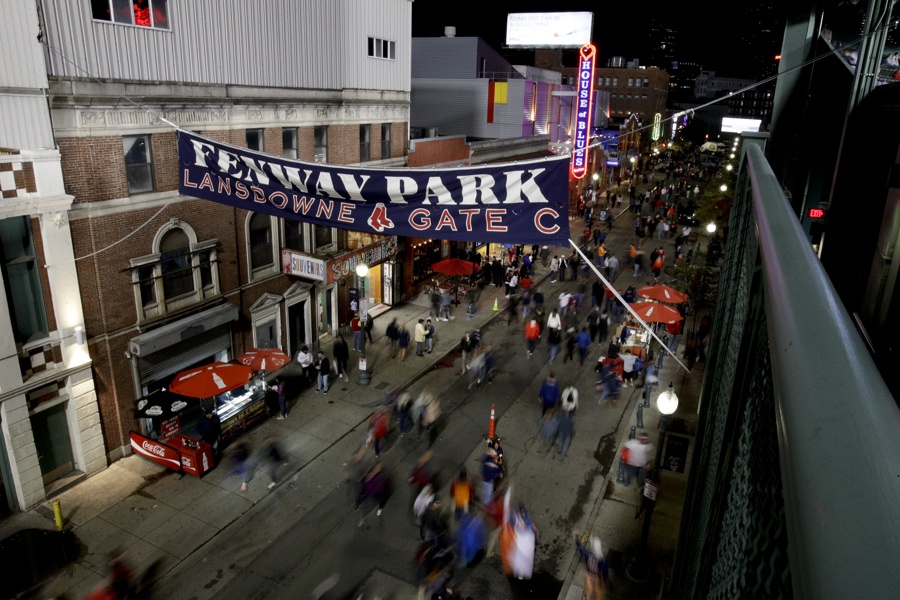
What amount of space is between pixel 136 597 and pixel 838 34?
1995cm

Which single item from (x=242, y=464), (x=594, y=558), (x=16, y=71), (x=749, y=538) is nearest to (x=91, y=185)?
(x=16, y=71)

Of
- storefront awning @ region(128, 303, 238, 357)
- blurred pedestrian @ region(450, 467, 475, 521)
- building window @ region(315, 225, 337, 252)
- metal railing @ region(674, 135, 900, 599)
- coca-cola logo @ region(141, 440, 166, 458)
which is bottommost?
coca-cola logo @ region(141, 440, 166, 458)

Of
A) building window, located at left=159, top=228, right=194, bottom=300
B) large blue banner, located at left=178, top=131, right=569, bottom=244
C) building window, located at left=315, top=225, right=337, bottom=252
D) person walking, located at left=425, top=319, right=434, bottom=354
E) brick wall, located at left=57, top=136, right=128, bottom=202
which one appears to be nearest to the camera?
large blue banner, located at left=178, top=131, right=569, bottom=244

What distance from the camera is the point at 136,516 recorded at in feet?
50.3

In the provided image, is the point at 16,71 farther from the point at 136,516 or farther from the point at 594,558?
the point at 594,558

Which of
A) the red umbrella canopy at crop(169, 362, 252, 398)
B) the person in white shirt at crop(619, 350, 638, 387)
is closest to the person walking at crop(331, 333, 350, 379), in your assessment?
the red umbrella canopy at crop(169, 362, 252, 398)

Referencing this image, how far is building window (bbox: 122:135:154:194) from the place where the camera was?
17375 millimetres

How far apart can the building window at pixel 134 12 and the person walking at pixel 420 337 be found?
1313 centimetres

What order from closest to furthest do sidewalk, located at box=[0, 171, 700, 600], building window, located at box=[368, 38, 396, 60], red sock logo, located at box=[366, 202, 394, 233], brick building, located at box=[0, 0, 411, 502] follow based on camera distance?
1. red sock logo, located at box=[366, 202, 394, 233]
2. sidewalk, located at box=[0, 171, 700, 600]
3. brick building, located at box=[0, 0, 411, 502]
4. building window, located at box=[368, 38, 396, 60]

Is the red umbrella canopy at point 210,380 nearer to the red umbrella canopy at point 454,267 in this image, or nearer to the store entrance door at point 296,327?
the store entrance door at point 296,327

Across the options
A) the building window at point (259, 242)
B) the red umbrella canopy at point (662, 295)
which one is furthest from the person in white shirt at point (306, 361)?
the red umbrella canopy at point (662, 295)

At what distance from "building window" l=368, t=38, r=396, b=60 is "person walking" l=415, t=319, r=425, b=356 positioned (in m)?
11.3

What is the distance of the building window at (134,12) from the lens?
16062mm

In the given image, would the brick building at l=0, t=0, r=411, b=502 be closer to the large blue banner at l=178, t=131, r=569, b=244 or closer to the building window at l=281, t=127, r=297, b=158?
the building window at l=281, t=127, r=297, b=158
